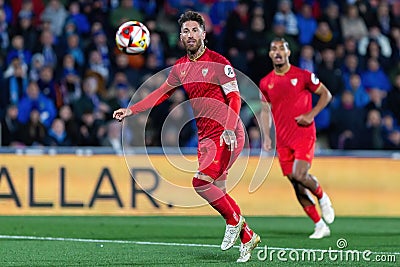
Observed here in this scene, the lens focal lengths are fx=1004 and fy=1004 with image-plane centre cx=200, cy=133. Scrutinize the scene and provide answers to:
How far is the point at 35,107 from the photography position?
18000mm

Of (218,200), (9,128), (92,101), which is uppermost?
(218,200)

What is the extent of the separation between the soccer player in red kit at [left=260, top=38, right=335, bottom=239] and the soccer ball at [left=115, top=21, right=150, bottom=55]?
2404 millimetres

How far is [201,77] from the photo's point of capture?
1047 cm

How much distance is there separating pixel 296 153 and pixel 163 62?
20.5 ft

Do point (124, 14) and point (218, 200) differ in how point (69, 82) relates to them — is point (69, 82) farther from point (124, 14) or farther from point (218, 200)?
point (218, 200)

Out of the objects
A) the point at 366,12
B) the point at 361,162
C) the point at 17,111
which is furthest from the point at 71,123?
the point at 366,12

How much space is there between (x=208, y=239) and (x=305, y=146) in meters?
2.03

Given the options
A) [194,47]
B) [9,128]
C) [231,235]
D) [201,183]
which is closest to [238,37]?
[9,128]

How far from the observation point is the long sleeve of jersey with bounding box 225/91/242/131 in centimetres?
989

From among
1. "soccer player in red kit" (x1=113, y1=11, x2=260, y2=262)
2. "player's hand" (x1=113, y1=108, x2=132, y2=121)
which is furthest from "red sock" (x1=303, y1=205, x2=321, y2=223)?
"player's hand" (x1=113, y1=108, x2=132, y2=121)

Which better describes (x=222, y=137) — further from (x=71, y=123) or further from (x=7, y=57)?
(x=7, y=57)

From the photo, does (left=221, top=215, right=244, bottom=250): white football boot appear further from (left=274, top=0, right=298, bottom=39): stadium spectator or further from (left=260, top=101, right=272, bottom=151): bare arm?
(left=274, top=0, right=298, bottom=39): stadium spectator

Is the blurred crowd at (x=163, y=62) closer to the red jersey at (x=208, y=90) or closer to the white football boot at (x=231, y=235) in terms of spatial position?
the red jersey at (x=208, y=90)

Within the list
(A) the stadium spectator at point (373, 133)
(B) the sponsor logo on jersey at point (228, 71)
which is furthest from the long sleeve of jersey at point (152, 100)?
(A) the stadium spectator at point (373, 133)
